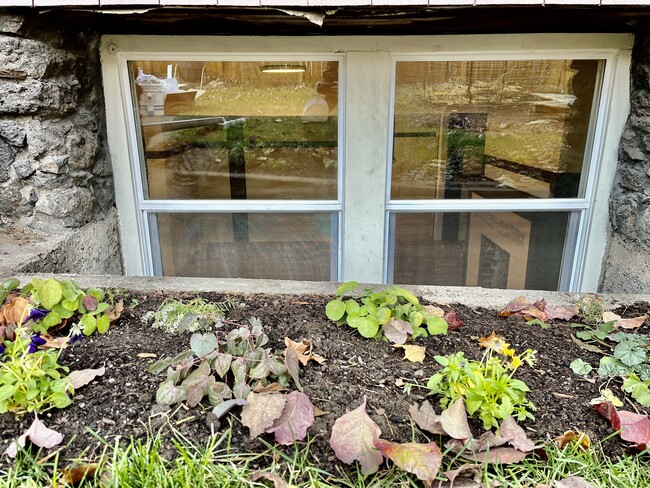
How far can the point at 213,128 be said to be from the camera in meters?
2.91

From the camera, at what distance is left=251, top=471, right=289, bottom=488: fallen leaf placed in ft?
3.32

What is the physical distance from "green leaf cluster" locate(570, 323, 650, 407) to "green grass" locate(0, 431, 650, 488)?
22 centimetres

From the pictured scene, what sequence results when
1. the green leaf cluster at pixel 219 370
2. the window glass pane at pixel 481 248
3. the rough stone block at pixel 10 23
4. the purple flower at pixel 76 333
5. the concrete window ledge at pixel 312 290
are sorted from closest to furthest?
the green leaf cluster at pixel 219 370 < the purple flower at pixel 76 333 < the concrete window ledge at pixel 312 290 < the rough stone block at pixel 10 23 < the window glass pane at pixel 481 248

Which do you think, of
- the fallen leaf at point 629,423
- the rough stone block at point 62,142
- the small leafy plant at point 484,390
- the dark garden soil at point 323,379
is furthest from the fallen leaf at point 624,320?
the rough stone block at point 62,142

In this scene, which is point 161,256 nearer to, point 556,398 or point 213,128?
point 213,128

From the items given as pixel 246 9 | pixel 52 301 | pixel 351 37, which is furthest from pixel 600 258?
pixel 52 301

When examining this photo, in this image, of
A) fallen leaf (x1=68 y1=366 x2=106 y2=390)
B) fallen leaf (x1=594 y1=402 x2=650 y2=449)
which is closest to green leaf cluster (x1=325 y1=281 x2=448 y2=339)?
fallen leaf (x1=594 y1=402 x2=650 y2=449)

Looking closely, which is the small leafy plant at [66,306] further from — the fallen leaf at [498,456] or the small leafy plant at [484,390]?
the fallen leaf at [498,456]

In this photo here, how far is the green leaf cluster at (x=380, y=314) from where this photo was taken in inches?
61.1

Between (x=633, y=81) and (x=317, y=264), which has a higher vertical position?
(x=633, y=81)

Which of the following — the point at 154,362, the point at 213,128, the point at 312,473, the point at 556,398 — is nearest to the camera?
the point at 312,473

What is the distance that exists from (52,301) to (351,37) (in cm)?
199

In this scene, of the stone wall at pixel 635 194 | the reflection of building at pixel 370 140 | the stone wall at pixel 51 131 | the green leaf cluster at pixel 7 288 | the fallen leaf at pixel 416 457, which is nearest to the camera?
the fallen leaf at pixel 416 457

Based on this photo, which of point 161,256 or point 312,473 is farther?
point 161,256
